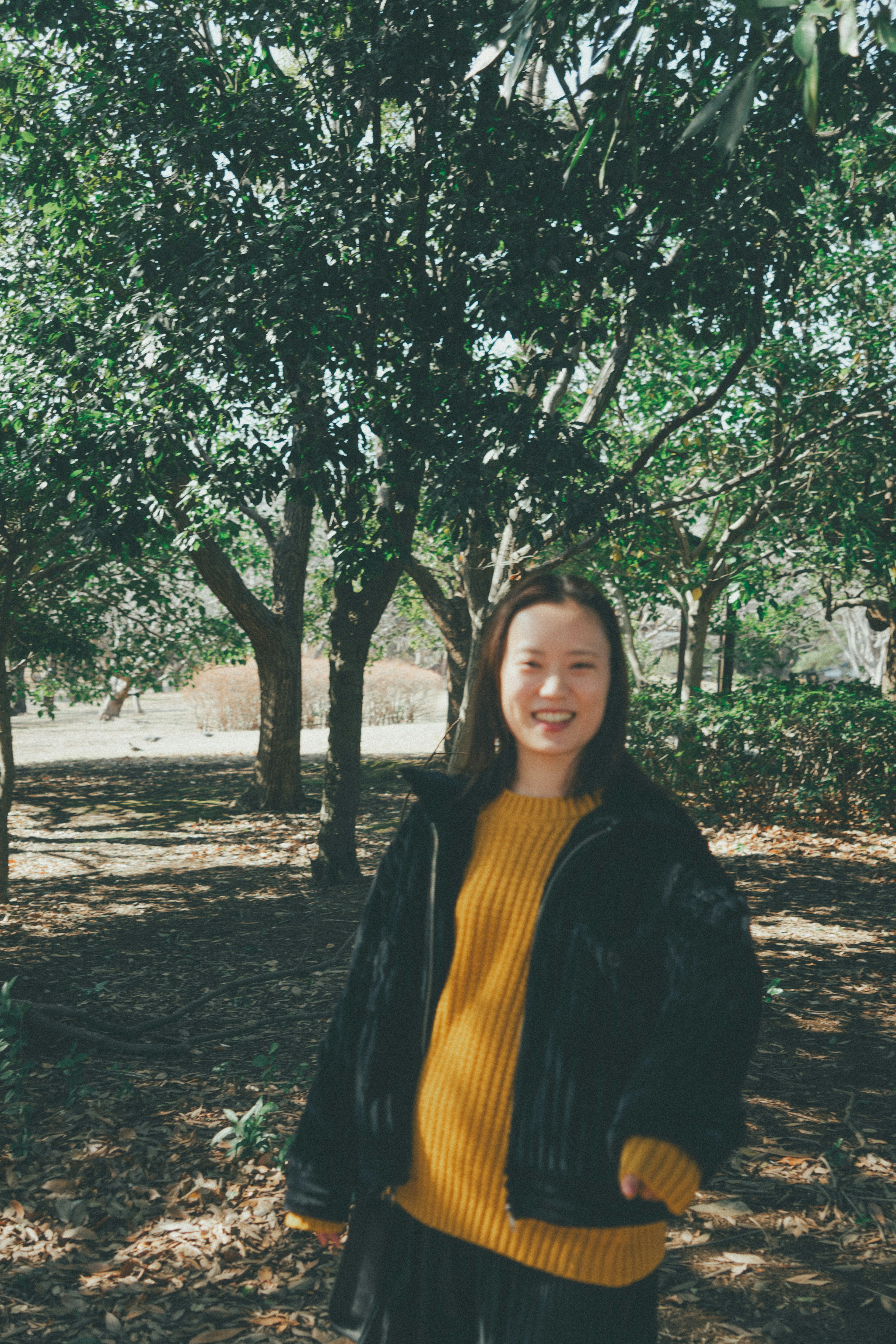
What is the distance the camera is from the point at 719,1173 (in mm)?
3713

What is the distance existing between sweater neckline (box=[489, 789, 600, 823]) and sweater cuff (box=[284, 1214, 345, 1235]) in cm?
71

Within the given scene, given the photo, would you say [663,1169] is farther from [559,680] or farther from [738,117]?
[738,117]

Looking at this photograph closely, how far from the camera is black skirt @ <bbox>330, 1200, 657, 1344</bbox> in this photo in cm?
147

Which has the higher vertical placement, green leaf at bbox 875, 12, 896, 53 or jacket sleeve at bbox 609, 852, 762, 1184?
green leaf at bbox 875, 12, 896, 53

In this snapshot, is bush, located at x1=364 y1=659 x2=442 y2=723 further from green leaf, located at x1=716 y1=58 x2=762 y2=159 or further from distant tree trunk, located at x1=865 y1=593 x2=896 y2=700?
green leaf, located at x1=716 y1=58 x2=762 y2=159

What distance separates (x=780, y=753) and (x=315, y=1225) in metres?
8.66

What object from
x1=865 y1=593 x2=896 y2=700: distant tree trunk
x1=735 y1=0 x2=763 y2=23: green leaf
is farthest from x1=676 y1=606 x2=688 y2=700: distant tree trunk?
x1=735 y1=0 x2=763 y2=23: green leaf

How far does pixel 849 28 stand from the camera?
200 centimetres

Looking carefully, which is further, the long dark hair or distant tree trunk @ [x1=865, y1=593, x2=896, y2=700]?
distant tree trunk @ [x1=865, y1=593, x2=896, y2=700]

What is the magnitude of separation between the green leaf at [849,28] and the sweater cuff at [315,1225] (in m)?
2.24

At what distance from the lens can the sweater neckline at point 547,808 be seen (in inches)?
66.2

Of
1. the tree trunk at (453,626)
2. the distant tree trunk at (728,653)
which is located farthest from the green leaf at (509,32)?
the distant tree trunk at (728,653)

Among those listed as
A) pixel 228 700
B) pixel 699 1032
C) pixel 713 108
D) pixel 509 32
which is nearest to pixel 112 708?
pixel 228 700

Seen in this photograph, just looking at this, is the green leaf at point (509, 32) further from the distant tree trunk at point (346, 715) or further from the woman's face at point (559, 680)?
the distant tree trunk at point (346, 715)
